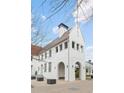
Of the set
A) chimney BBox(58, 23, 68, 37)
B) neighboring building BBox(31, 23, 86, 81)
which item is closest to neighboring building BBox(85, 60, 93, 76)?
neighboring building BBox(31, 23, 86, 81)

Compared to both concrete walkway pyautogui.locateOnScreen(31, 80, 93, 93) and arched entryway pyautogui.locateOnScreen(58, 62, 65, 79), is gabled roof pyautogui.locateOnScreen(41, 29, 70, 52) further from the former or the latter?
concrete walkway pyautogui.locateOnScreen(31, 80, 93, 93)

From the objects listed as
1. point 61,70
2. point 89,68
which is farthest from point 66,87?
point 89,68

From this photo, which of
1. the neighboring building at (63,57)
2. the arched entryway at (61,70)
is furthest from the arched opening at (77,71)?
the arched entryway at (61,70)

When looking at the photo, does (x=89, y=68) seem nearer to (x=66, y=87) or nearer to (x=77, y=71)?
(x=77, y=71)

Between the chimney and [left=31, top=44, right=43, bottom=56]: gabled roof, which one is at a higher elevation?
the chimney
